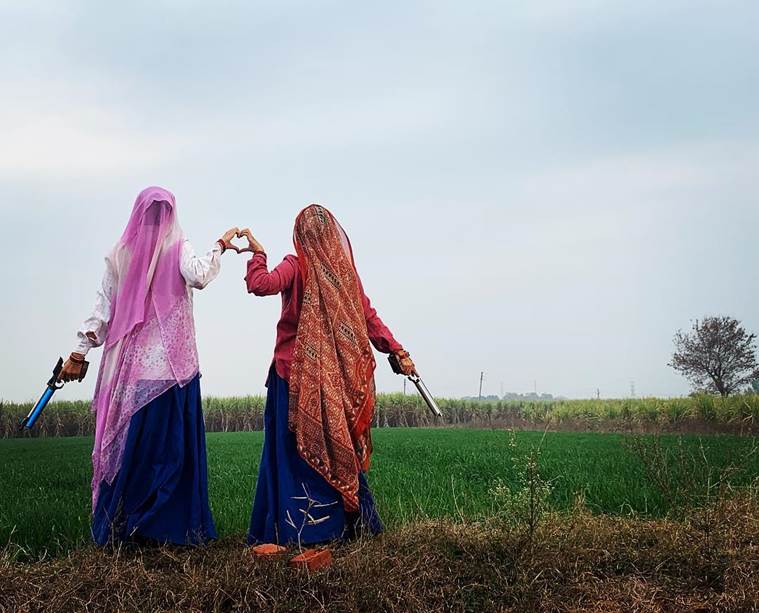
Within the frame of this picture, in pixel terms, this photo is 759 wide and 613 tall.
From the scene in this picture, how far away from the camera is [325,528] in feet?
14.4

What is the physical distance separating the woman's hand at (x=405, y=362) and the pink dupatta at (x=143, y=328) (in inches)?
55.5

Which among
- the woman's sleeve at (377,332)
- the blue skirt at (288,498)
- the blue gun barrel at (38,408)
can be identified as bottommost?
the blue skirt at (288,498)

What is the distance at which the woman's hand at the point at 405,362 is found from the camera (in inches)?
188

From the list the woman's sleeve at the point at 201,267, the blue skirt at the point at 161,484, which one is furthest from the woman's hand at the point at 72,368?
the woman's sleeve at the point at 201,267

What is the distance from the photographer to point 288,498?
435cm

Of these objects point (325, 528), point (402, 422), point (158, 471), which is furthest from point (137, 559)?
point (402, 422)

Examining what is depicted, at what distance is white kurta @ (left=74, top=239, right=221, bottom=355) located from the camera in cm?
454

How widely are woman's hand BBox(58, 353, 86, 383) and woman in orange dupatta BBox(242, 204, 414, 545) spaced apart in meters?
1.30

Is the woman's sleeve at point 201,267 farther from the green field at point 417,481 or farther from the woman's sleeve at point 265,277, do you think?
the green field at point 417,481

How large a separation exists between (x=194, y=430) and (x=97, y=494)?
81cm

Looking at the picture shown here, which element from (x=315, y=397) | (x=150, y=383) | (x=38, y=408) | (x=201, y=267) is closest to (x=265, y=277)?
(x=201, y=267)

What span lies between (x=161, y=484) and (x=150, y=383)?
669 mm

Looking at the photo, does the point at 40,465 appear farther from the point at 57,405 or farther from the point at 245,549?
the point at 57,405

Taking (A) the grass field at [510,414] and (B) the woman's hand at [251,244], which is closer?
(B) the woman's hand at [251,244]
